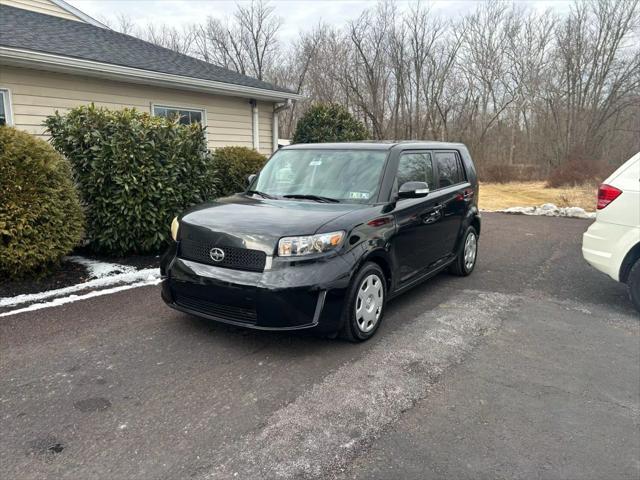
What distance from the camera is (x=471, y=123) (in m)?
27.3

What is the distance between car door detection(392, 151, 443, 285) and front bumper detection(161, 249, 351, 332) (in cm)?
100

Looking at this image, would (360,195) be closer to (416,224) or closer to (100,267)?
(416,224)

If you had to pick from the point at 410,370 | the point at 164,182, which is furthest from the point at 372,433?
the point at 164,182

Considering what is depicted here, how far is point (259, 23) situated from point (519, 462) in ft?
125

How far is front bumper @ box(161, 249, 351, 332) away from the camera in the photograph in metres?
3.45

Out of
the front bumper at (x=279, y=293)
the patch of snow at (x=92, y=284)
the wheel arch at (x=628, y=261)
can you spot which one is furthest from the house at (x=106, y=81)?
the wheel arch at (x=628, y=261)

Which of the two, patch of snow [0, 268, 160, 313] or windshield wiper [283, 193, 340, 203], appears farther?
patch of snow [0, 268, 160, 313]

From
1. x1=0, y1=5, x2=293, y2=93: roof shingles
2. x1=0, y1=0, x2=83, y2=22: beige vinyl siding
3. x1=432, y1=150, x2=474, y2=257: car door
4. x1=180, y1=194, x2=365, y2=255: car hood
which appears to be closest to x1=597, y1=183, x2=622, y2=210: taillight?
x1=432, y1=150, x2=474, y2=257: car door

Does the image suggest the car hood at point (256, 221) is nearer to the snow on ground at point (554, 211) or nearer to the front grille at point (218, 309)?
the front grille at point (218, 309)

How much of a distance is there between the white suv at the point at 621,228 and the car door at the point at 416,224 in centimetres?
171

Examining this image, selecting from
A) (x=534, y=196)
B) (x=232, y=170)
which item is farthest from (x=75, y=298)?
(x=534, y=196)

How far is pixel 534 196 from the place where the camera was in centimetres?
1794

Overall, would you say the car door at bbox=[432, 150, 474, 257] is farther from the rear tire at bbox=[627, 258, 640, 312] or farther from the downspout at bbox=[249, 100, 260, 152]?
the downspout at bbox=[249, 100, 260, 152]

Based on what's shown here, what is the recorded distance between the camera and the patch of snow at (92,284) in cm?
487
